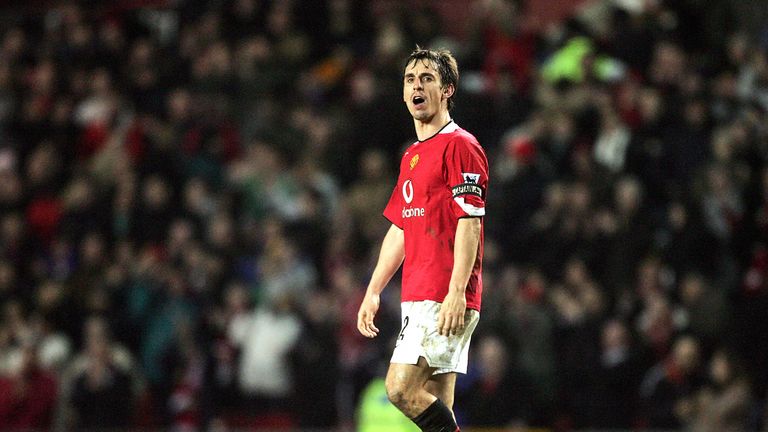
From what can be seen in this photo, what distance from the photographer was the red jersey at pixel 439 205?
20.1 feet

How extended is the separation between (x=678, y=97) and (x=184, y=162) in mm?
5776

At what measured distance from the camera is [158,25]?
17125mm

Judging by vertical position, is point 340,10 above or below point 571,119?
above

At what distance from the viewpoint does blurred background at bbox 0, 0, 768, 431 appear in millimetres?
11508

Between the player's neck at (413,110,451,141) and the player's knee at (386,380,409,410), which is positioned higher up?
the player's neck at (413,110,451,141)

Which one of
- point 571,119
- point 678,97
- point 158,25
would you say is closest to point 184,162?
point 158,25

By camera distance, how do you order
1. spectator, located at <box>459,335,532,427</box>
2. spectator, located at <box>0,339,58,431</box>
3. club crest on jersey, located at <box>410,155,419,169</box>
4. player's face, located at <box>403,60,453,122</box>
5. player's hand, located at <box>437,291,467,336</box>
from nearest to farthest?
player's hand, located at <box>437,291,467,336</box>
player's face, located at <box>403,60,453,122</box>
club crest on jersey, located at <box>410,155,419,169</box>
spectator, located at <box>459,335,532,427</box>
spectator, located at <box>0,339,58,431</box>

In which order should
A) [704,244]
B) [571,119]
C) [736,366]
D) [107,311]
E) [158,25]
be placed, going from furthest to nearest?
[158,25] → [107,311] → [571,119] → [704,244] → [736,366]

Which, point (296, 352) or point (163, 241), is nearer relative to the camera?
point (296, 352)

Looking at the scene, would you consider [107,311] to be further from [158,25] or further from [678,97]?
[678,97]

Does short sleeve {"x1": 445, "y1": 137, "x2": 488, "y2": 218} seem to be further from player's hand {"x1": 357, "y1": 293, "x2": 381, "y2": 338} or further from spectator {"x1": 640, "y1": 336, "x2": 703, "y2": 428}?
spectator {"x1": 640, "y1": 336, "x2": 703, "y2": 428}

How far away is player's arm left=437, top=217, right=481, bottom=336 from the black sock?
0.40m

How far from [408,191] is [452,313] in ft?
2.65

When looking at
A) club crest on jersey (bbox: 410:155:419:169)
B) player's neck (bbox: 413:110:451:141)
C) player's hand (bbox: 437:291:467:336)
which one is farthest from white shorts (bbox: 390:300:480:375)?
player's neck (bbox: 413:110:451:141)
